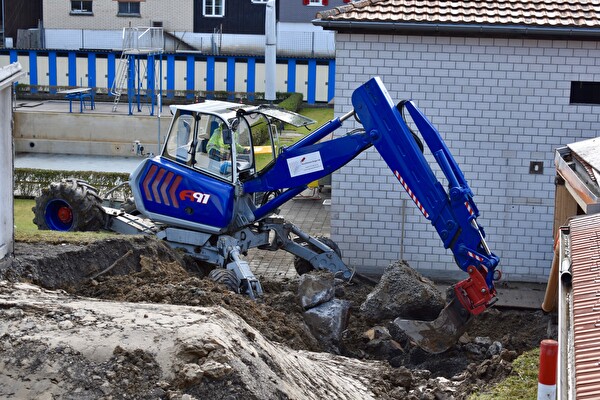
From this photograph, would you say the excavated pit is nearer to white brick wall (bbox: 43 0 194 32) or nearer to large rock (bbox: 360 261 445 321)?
large rock (bbox: 360 261 445 321)

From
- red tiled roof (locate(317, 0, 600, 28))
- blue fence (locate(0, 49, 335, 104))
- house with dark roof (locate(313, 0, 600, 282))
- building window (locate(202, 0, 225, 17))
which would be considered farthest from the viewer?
building window (locate(202, 0, 225, 17))

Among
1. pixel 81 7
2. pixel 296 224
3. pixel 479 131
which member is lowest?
pixel 296 224

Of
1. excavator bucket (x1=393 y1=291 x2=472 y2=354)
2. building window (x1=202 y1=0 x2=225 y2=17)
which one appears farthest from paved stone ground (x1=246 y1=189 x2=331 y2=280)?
building window (x1=202 y1=0 x2=225 y2=17)

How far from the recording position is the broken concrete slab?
13.4m

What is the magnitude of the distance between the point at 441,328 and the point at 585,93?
6250 millimetres

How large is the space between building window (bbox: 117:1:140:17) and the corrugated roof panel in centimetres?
3732

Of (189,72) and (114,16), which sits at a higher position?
(114,16)

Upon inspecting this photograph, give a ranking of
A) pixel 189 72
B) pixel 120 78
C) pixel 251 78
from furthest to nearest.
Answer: pixel 189 72
pixel 251 78
pixel 120 78

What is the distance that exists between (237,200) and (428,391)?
17.3 feet

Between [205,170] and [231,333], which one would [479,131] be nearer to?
[205,170]

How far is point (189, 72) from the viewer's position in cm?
3978

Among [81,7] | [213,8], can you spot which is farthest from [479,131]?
[81,7]

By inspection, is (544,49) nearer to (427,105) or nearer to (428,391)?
(427,105)

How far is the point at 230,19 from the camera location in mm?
46156
